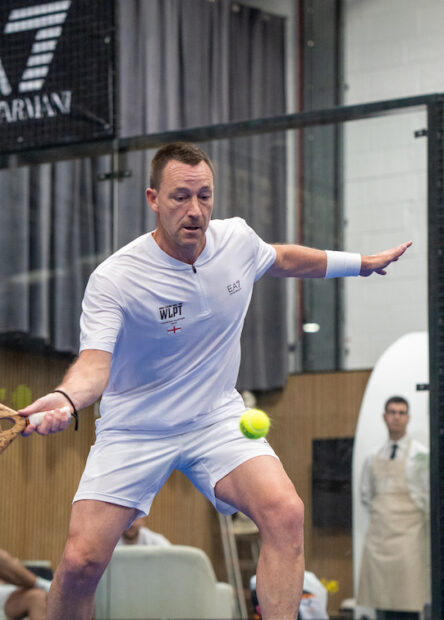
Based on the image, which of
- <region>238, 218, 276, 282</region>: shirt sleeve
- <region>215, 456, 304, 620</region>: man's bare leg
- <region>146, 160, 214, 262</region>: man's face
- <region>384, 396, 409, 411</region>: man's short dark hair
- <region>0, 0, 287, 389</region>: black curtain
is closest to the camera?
<region>215, 456, 304, 620</region>: man's bare leg

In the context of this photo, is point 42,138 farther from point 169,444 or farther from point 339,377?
point 169,444

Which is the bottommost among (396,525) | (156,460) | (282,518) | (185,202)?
(396,525)

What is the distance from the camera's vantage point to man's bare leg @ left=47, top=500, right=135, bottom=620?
269cm

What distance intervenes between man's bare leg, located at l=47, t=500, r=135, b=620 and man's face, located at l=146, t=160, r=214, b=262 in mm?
782

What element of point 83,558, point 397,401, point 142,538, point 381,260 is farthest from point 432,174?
point 83,558

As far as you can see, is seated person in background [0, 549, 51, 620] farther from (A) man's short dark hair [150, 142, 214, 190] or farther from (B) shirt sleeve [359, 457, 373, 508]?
(A) man's short dark hair [150, 142, 214, 190]

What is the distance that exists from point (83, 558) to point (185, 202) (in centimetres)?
102

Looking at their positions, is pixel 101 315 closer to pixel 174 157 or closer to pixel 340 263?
pixel 174 157

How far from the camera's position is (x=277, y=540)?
256cm

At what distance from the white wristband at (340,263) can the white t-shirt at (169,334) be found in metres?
0.32

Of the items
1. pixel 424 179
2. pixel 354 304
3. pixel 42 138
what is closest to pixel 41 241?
pixel 42 138

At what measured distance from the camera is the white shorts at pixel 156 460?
2777 mm

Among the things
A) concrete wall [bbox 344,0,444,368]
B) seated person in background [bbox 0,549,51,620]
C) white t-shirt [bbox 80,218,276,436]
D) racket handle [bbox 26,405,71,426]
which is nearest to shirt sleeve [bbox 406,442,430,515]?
concrete wall [bbox 344,0,444,368]

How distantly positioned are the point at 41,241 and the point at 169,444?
2323 millimetres
